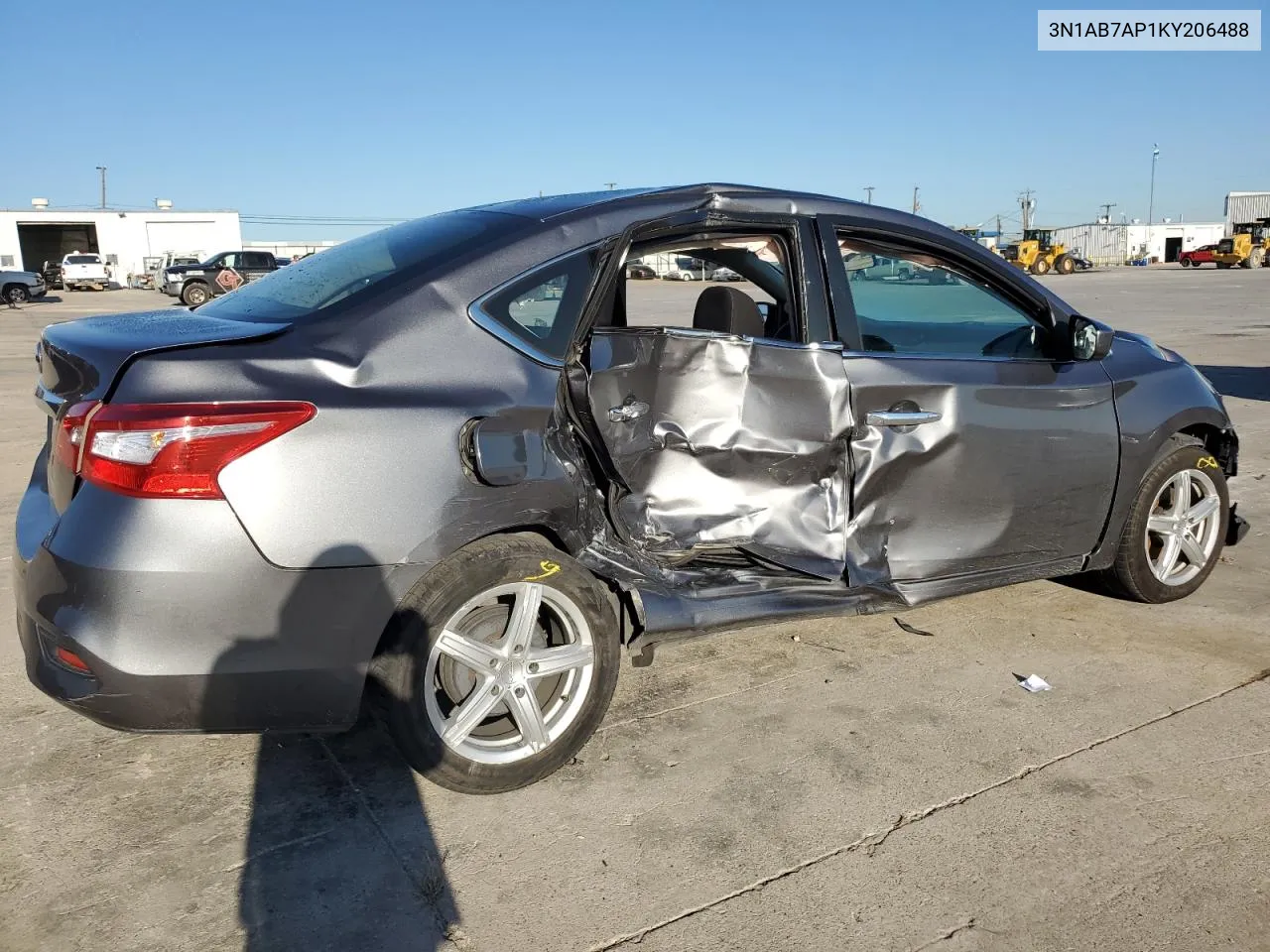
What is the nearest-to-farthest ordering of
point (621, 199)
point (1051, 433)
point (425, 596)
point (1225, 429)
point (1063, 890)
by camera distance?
point (1063, 890) < point (425, 596) < point (621, 199) < point (1051, 433) < point (1225, 429)

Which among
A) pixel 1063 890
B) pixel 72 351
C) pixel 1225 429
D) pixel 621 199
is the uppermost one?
pixel 621 199

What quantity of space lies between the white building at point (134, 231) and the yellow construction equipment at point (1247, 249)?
58265 millimetres

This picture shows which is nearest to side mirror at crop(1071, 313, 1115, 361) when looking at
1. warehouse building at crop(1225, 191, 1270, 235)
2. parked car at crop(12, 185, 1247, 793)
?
parked car at crop(12, 185, 1247, 793)

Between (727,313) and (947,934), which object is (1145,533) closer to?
(727,313)

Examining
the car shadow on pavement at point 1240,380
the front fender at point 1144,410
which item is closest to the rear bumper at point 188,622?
the front fender at point 1144,410

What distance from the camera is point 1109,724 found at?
3375 millimetres

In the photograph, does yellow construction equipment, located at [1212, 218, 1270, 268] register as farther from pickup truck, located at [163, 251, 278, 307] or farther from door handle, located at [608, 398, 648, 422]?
door handle, located at [608, 398, 648, 422]

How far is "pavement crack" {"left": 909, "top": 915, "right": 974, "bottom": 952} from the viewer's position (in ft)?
7.60

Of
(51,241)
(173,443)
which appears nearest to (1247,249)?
(173,443)

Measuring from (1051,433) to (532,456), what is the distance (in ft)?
6.93

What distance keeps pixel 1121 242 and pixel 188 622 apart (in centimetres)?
9022

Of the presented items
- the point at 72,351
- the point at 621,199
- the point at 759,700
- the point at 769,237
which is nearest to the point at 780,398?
the point at 769,237

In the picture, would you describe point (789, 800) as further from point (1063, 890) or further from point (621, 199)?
point (621, 199)

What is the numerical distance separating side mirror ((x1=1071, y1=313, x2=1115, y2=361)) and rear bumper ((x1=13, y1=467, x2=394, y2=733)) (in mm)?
2838
